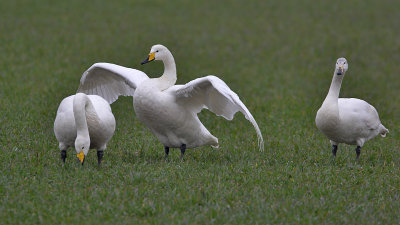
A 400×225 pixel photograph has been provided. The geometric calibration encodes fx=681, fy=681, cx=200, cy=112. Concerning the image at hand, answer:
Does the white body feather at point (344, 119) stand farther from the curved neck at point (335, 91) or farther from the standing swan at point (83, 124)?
the standing swan at point (83, 124)

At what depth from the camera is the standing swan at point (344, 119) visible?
762 cm

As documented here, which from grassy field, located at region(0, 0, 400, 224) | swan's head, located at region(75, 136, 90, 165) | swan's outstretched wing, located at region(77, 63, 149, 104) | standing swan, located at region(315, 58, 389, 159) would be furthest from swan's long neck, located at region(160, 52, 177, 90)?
standing swan, located at region(315, 58, 389, 159)

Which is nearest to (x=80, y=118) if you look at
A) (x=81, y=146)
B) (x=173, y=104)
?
(x=81, y=146)

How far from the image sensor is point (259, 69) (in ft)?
49.4

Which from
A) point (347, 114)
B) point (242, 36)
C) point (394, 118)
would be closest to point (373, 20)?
point (242, 36)

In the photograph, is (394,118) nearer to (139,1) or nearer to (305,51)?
(305,51)

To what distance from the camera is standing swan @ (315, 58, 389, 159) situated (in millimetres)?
7625

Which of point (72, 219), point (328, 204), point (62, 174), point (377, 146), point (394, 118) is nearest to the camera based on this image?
point (72, 219)

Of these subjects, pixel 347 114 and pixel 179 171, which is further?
pixel 347 114

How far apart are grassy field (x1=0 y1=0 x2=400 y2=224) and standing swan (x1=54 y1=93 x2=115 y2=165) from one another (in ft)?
0.85

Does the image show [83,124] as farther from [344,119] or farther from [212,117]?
[212,117]

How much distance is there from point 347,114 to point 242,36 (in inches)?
453

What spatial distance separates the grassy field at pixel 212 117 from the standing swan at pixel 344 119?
308 mm

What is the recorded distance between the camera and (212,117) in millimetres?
10555
